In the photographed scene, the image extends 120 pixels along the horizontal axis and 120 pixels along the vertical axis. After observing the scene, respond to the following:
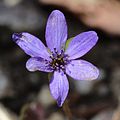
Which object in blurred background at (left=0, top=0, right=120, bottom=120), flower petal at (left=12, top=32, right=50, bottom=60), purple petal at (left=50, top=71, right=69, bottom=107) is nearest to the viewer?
purple petal at (left=50, top=71, right=69, bottom=107)

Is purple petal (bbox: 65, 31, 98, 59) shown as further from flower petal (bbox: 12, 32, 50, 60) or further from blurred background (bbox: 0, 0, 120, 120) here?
blurred background (bbox: 0, 0, 120, 120)

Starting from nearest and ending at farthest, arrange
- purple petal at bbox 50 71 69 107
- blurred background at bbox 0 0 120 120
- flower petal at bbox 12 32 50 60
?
purple petal at bbox 50 71 69 107
flower petal at bbox 12 32 50 60
blurred background at bbox 0 0 120 120

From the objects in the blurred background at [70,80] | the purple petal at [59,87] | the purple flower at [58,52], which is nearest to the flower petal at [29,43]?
the purple flower at [58,52]

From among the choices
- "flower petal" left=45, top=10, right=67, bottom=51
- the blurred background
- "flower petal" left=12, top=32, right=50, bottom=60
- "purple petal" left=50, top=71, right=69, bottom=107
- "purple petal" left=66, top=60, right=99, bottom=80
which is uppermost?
"flower petal" left=45, top=10, right=67, bottom=51

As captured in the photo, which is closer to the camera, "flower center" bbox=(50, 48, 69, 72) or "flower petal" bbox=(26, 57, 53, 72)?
"flower petal" bbox=(26, 57, 53, 72)

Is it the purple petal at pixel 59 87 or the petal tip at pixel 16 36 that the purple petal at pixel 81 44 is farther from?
the petal tip at pixel 16 36

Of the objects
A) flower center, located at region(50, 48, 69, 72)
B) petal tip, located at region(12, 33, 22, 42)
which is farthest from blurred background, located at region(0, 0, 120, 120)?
petal tip, located at region(12, 33, 22, 42)

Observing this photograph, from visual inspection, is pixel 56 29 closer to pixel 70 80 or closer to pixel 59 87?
pixel 59 87

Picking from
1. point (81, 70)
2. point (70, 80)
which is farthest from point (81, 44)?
point (70, 80)
